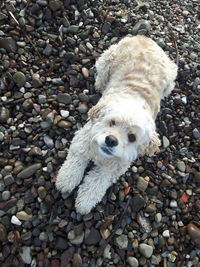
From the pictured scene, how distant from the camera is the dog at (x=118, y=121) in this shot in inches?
150

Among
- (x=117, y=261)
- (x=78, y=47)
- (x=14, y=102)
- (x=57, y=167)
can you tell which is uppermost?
(x=78, y=47)

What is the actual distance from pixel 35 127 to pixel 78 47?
169 centimetres

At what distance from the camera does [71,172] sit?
441cm

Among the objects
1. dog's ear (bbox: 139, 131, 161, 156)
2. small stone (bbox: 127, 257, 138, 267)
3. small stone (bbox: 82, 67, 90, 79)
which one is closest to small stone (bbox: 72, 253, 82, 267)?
small stone (bbox: 127, 257, 138, 267)

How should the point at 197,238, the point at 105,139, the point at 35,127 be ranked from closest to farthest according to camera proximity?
the point at 105,139 → the point at 197,238 → the point at 35,127

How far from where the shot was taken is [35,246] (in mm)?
4090

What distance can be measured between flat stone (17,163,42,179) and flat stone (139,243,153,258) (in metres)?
1.67

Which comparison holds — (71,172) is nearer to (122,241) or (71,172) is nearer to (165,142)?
(122,241)

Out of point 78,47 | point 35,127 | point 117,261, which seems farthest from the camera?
point 78,47

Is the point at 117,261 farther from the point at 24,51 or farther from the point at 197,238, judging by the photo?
the point at 24,51

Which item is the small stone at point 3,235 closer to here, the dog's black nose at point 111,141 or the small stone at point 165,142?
the dog's black nose at point 111,141

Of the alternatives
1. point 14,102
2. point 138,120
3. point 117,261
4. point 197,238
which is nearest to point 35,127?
point 14,102

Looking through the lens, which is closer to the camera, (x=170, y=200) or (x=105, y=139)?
(x=105, y=139)

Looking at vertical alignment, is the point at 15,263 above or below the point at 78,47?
below
